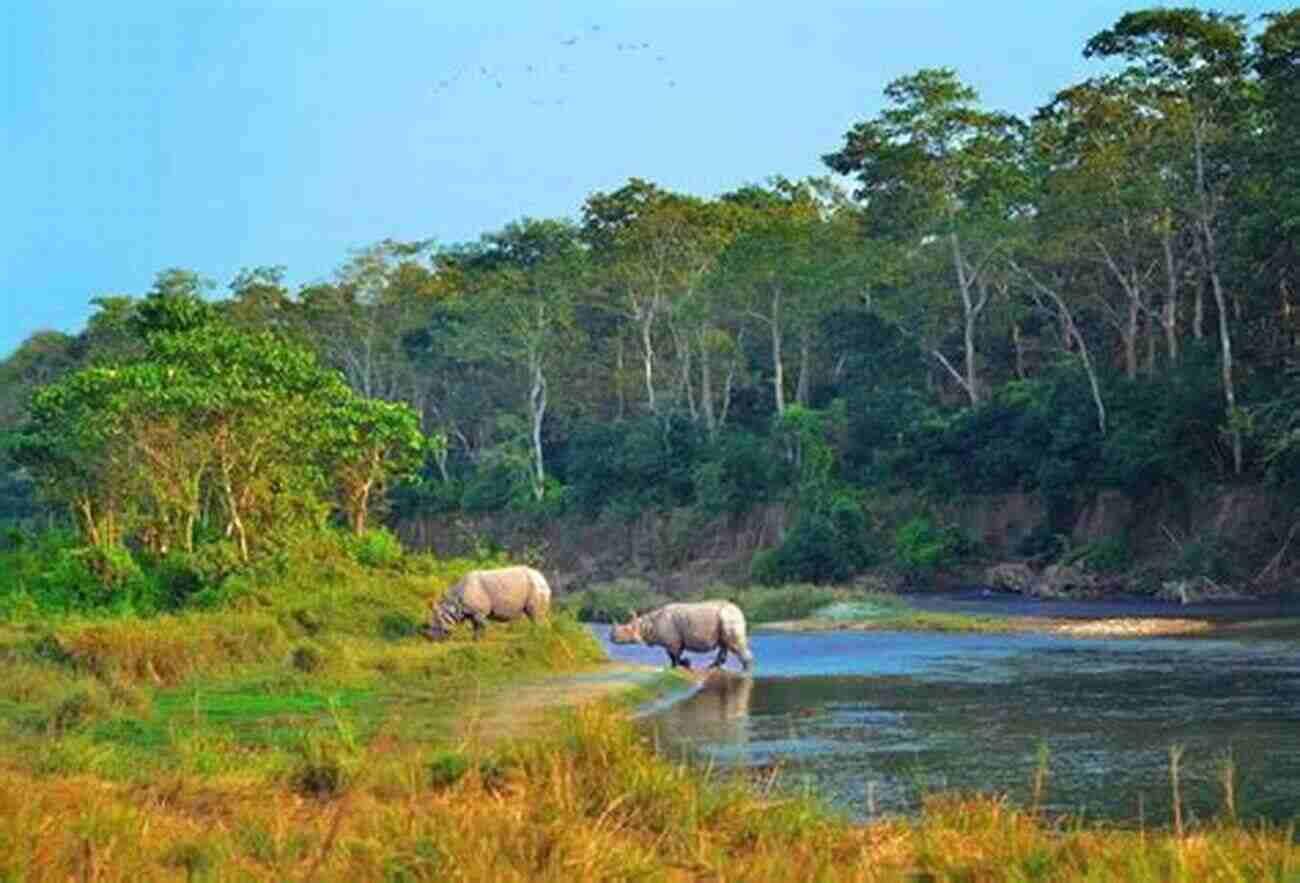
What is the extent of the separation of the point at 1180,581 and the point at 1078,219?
1042 centimetres

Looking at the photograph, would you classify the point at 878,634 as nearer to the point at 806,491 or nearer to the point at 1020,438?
the point at 1020,438

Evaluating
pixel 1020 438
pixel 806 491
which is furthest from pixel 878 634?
pixel 806 491

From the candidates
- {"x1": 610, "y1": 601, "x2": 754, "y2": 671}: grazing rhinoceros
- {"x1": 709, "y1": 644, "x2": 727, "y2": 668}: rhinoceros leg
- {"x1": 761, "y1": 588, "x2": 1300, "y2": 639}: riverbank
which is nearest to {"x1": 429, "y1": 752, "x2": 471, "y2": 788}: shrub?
{"x1": 610, "y1": 601, "x2": 754, "y2": 671}: grazing rhinoceros

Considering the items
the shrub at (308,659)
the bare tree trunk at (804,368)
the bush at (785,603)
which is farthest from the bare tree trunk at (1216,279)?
the shrub at (308,659)

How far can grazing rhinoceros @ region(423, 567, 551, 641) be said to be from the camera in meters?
29.8

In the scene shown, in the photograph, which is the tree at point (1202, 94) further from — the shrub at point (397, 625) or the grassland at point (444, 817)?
the grassland at point (444, 817)

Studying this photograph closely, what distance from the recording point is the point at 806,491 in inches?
2227

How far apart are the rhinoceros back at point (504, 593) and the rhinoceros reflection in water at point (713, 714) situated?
3836 millimetres

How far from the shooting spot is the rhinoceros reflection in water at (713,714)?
67.4 ft

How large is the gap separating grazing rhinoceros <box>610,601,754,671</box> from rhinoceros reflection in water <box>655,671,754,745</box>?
91 centimetres

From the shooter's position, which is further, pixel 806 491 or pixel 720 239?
pixel 720 239

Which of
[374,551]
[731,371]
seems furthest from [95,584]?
[731,371]

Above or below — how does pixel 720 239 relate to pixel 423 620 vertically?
above

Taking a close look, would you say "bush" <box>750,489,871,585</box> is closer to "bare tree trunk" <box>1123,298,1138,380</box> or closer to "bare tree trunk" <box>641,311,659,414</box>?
"bare tree trunk" <box>1123,298,1138,380</box>
